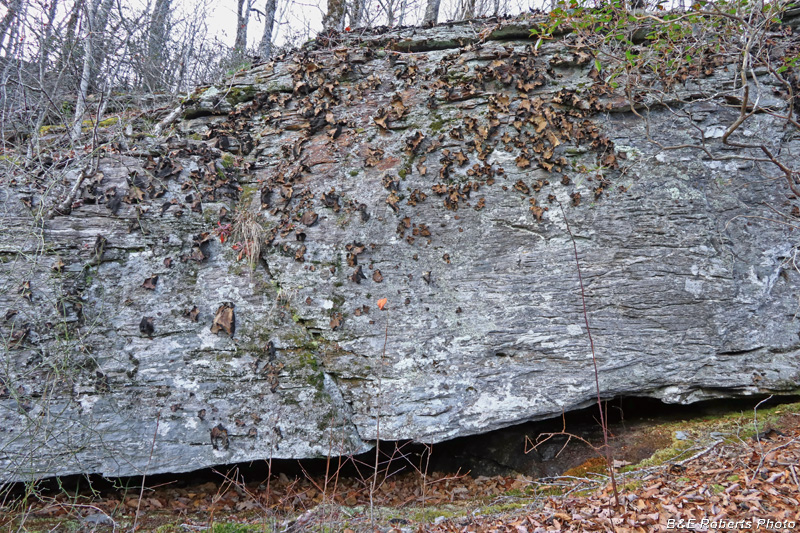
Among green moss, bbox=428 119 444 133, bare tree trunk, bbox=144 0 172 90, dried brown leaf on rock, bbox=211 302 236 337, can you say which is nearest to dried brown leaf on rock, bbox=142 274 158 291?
dried brown leaf on rock, bbox=211 302 236 337

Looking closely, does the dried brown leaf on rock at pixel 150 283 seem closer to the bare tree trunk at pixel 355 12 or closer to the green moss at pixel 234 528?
the green moss at pixel 234 528

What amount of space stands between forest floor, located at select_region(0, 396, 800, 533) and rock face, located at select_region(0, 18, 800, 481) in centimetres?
38

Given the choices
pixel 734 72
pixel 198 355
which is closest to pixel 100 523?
pixel 198 355

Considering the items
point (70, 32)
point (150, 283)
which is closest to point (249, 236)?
point (150, 283)

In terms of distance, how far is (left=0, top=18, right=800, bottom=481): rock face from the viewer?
408 centimetres

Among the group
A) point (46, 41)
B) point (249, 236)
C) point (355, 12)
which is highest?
point (355, 12)

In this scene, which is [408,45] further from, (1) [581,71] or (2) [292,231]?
(2) [292,231]

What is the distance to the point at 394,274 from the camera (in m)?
4.54

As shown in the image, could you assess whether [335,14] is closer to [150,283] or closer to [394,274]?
[394,274]

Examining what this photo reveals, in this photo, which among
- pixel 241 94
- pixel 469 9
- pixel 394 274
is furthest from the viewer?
pixel 469 9

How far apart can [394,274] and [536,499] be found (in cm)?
246

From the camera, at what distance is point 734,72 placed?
16.0ft

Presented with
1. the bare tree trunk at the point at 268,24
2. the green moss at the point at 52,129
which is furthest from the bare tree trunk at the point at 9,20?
the bare tree trunk at the point at 268,24

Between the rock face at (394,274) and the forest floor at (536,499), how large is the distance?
38 cm
